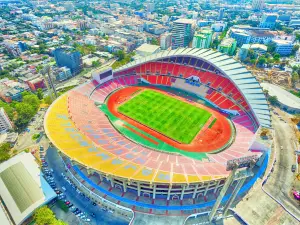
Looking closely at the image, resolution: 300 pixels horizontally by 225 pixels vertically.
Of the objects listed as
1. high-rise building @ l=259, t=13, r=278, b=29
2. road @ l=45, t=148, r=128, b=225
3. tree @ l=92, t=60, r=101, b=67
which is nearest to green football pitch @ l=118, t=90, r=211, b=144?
road @ l=45, t=148, r=128, b=225

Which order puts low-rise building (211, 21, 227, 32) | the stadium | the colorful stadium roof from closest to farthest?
the stadium → the colorful stadium roof → low-rise building (211, 21, 227, 32)

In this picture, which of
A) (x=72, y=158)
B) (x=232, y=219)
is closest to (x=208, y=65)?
(x=232, y=219)

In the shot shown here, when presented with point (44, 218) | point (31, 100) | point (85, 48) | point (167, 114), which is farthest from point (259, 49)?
point (44, 218)

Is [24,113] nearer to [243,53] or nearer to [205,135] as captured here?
[205,135]

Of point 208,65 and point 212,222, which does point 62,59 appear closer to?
point 208,65

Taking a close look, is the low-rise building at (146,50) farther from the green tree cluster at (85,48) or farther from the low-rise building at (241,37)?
the low-rise building at (241,37)

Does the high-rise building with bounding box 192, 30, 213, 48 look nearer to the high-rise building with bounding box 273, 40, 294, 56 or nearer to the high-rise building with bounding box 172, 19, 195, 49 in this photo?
the high-rise building with bounding box 172, 19, 195, 49
